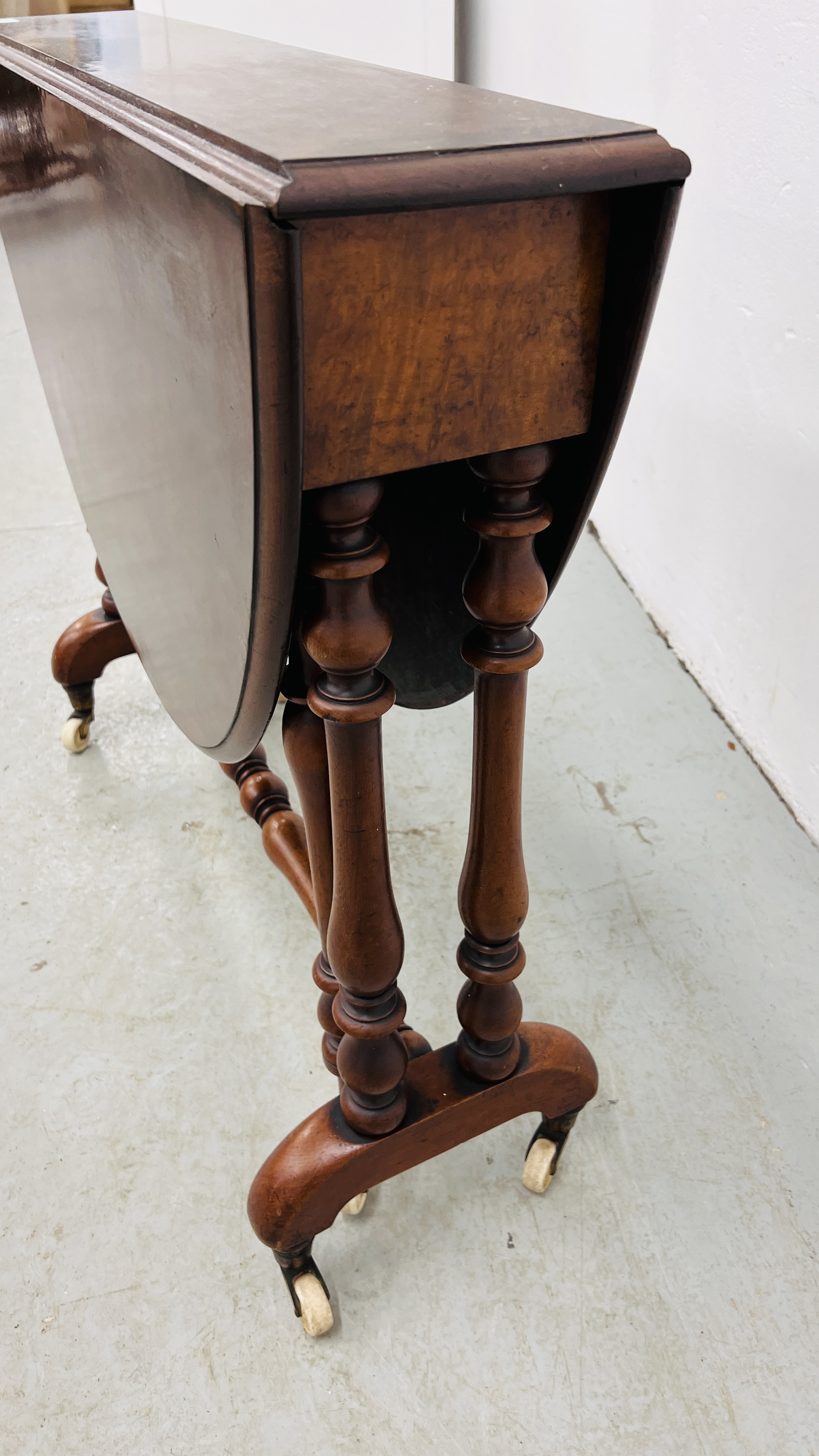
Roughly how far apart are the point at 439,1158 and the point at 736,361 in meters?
1.28

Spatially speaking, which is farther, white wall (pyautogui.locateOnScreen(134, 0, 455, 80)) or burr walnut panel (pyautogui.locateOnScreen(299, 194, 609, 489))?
white wall (pyautogui.locateOnScreen(134, 0, 455, 80))

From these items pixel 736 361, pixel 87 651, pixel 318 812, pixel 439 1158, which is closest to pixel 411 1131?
pixel 439 1158

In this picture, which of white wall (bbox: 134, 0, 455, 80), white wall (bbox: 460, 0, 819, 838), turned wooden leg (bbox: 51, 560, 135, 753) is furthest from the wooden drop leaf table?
white wall (bbox: 134, 0, 455, 80)

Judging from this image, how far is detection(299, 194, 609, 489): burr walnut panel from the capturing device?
0.58 metres

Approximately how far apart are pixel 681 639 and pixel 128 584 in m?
1.13

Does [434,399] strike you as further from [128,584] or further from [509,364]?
[128,584]

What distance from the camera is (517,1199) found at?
1.17 metres

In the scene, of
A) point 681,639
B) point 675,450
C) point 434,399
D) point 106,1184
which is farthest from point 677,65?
point 106,1184

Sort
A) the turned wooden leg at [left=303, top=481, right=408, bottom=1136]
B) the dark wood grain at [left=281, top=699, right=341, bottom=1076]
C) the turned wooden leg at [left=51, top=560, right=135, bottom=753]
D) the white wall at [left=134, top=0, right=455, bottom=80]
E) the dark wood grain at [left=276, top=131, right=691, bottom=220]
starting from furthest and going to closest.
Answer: the white wall at [left=134, top=0, right=455, bottom=80], the turned wooden leg at [left=51, top=560, right=135, bottom=753], the dark wood grain at [left=281, top=699, right=341, bottom=1076], the turned wooden leg at [left=303, top=481, right=408, bottom=1136], the dark wood grain at [left=276, top=131, right=691, bottom=220]

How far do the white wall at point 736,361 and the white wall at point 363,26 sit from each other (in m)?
0.59

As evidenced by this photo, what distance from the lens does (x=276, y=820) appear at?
1.45 meters

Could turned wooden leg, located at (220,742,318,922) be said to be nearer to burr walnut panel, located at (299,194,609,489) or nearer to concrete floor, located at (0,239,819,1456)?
concrete floor, located at (0,239,819,1456)

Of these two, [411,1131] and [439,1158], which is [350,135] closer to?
[411,1131]

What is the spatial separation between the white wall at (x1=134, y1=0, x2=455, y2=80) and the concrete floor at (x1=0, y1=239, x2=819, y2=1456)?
1810mm
